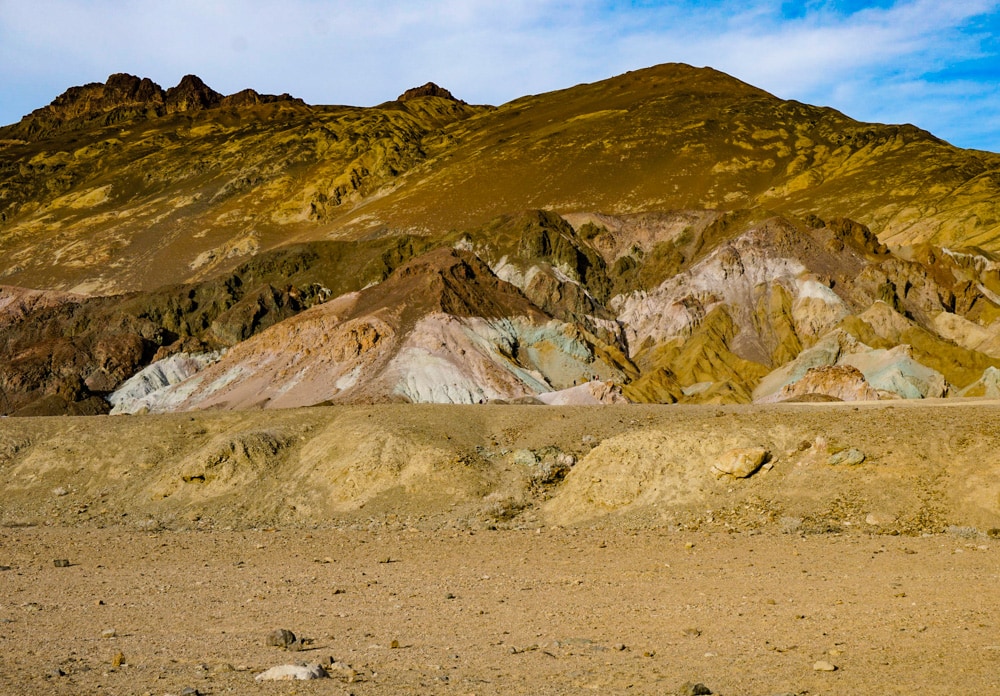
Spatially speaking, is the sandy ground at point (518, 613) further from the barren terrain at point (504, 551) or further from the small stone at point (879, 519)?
the small stone at point (879, 519)

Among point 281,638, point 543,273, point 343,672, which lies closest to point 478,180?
point 543,273

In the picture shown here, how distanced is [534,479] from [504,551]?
17.1ft

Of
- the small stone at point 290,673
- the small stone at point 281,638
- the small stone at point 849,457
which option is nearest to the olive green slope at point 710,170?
the small stone at point 849,457

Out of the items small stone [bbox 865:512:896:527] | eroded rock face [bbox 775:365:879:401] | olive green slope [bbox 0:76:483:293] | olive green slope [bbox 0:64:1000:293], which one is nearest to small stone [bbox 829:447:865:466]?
small stone [bbox 865:512:896:527]

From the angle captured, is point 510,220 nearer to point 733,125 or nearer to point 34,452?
point 34,452

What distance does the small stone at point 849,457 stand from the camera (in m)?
18.6

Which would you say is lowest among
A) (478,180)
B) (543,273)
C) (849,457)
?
(849,457)

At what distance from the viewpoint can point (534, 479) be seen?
22094 millimetres

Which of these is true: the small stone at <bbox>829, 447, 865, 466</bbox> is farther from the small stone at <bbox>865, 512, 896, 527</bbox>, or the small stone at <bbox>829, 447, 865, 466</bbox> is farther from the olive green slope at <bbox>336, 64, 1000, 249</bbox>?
the olive green slope at <bbox>336, 64, 1000, 249</bbox>

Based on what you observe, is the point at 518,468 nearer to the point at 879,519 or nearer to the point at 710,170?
the point at 879,519

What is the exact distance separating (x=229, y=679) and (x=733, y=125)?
158m

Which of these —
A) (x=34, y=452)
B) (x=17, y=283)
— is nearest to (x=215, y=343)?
(x=34, y=452)

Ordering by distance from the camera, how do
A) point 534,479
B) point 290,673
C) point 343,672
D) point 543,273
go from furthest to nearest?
point 543,273
point 534,479
point 343,672
point 290,673

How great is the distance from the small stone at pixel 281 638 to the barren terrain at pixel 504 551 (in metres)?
0.29
